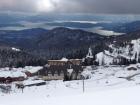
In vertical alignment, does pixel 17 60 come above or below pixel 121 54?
below

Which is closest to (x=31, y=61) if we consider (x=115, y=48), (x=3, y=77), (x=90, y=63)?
(x=90, y=63)

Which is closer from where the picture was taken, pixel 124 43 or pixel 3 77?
pixel 3 77

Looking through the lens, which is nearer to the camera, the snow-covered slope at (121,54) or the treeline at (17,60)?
the snow-covered slope at (121,54)

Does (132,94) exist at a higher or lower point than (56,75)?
higher

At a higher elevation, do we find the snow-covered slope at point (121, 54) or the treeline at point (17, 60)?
the snow-covered slope at point (121, 54)

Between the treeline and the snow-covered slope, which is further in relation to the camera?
the treeline

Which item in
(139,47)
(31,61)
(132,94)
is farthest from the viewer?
(139,47)

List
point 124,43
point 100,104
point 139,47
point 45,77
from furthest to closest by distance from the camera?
point 124,43, point 139,47, point 45,77, point 100,104

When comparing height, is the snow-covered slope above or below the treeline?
above

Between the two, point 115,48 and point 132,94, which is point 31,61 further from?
point 132,94

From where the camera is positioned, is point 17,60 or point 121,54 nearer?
point 121,54
